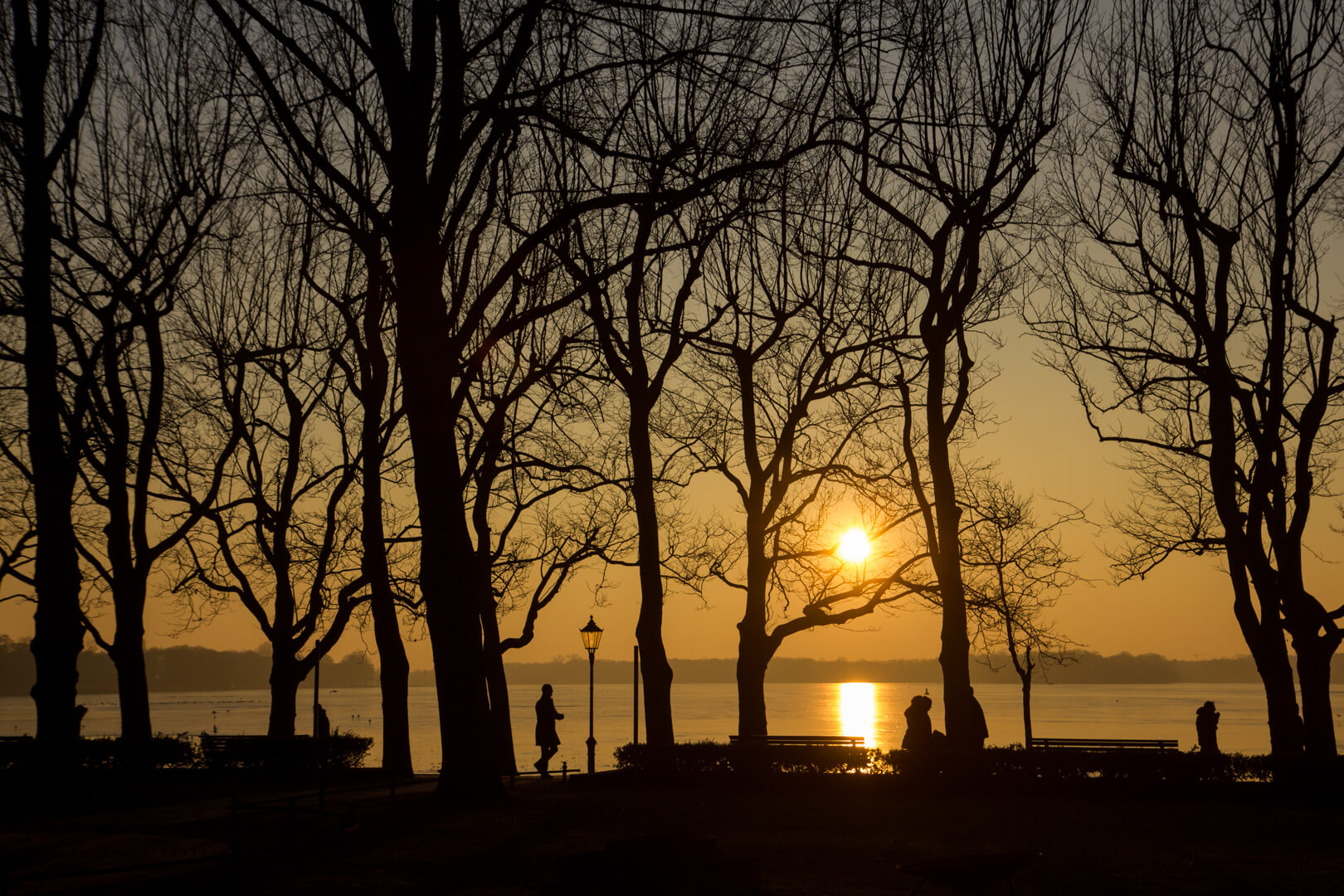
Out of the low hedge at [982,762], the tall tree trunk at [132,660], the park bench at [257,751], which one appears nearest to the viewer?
the low hedge at [982,762]

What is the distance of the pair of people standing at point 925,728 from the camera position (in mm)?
17672

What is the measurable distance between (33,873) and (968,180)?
16.8 m

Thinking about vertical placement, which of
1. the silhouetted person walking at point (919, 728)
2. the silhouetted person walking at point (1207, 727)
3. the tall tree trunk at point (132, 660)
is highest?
the tall tree trunk at point (132, 660)

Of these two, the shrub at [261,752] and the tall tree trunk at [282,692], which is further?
the tall tree trunk at [282,692]

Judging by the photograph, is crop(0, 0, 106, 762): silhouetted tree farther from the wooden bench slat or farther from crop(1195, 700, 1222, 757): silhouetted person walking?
crop(1195, 700, 1222, 757): silhouetted person walking

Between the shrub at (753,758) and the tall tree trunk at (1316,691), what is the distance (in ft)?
23.0

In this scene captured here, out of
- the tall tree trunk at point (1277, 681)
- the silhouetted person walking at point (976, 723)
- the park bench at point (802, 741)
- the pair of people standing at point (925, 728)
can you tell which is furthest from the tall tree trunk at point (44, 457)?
the tall tree trunk at point (1277, 681)

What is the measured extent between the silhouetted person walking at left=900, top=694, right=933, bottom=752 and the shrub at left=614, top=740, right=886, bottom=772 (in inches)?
23.9

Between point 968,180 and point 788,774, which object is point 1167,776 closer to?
point 788,774

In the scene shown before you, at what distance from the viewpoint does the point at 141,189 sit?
20.7m

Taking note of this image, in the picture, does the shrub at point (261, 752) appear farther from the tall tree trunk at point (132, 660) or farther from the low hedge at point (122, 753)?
the tall tree trunk at point (132, 660)

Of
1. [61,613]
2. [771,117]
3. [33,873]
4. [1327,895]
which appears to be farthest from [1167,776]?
[61,613]

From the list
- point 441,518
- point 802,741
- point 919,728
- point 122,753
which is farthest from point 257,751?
point 919,728

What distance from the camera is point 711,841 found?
9078 mm
